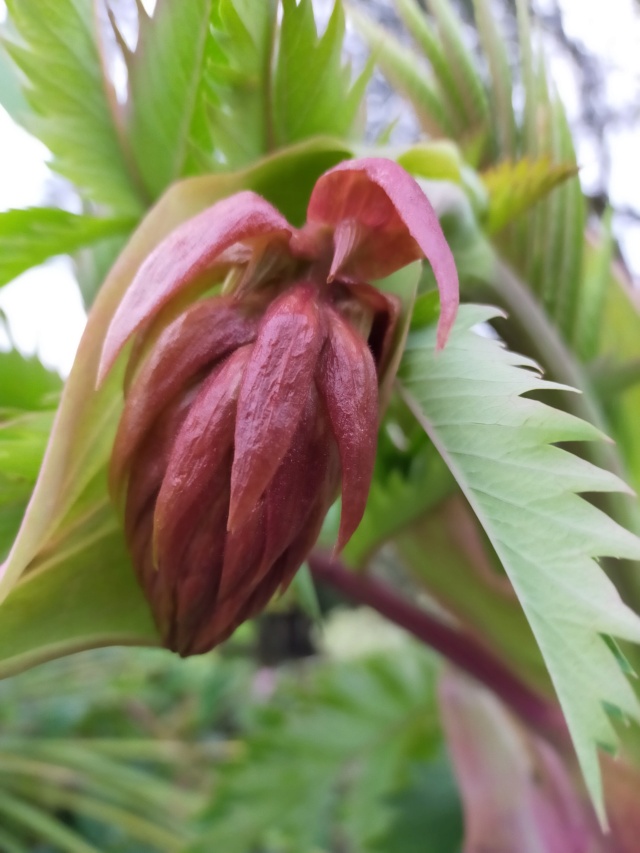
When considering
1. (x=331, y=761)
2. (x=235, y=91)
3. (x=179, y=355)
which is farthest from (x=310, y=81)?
(x=331, y=761)

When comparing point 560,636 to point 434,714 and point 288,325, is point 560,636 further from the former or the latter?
point 434,714

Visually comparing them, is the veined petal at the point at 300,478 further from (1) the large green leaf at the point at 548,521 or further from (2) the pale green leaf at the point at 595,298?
(2) the pale green leaf at the point at 595,298

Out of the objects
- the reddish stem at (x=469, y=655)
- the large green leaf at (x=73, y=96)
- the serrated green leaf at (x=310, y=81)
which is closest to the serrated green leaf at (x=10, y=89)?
the large green leaf at (x=73, y=96)

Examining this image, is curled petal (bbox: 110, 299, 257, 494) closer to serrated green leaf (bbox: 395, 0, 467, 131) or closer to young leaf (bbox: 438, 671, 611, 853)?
serrated green leaf (bbox: 395, 0, 467, 131)

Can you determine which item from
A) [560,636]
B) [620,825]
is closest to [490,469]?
[560,636]

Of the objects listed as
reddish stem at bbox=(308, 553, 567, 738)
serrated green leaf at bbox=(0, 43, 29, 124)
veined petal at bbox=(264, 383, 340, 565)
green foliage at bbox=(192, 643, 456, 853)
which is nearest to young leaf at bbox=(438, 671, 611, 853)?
reddish stem at bbox=(308, 553, 567, 738)

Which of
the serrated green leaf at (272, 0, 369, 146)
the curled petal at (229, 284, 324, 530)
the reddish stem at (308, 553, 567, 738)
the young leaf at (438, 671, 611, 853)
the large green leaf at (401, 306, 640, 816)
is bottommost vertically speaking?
the young leaf at (438, 671, 611, 853)
